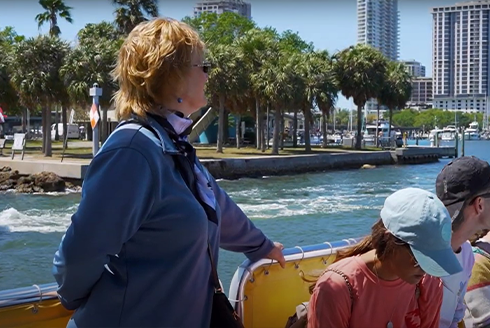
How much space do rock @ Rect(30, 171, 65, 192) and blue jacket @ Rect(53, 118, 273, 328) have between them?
939 inches

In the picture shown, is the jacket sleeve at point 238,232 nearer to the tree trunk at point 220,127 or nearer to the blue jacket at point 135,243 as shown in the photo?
the blue jacket at point 135,243

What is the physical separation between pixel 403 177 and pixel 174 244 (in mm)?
35359

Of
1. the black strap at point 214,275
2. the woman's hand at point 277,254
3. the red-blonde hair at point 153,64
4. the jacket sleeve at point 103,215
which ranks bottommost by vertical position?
the woman's hand at point 277,254

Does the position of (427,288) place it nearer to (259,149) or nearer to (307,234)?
(307,234)

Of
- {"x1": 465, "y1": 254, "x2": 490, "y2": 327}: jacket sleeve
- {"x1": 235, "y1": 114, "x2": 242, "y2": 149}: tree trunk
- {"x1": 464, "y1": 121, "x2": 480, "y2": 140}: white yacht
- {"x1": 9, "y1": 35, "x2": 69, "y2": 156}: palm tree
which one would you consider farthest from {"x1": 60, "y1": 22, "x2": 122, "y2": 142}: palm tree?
{"x1": 464, "y1": 121, "x2": 480, "y2": 140}: white yacht

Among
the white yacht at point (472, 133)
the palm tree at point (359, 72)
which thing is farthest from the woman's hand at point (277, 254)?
the white yacht at point (472, 133)

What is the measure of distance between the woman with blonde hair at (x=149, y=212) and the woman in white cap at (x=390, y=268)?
49 centimetres

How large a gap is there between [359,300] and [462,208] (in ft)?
2.94

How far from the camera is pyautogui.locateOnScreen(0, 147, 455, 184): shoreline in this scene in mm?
26422

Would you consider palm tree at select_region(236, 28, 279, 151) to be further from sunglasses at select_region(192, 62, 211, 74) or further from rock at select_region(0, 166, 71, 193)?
sunglasses at select_region(192, 62, 211, 74)

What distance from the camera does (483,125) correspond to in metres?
166

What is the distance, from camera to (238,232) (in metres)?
2.54

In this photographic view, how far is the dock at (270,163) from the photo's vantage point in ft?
87.0

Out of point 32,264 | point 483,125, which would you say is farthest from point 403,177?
point 483,125
